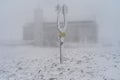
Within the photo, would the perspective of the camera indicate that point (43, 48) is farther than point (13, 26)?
No

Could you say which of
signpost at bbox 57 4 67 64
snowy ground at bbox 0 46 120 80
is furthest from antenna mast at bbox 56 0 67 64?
snowy ground at bbox 0 46 120 80

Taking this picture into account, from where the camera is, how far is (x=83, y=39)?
1.65 meters

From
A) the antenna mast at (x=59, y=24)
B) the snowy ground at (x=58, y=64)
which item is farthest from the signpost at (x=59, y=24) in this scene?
the snowy ground at (x=58, y=64)

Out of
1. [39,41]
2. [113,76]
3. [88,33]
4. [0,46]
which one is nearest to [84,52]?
[88,33]

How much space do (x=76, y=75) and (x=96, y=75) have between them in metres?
0.21

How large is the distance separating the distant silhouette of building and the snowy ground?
3.6 inches

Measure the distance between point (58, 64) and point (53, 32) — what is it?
0.38m

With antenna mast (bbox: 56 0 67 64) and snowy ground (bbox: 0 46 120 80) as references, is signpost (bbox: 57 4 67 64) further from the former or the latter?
snowy ground (bbox: 0 46 120 80)

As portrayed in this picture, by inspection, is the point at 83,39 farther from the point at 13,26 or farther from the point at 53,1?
the point at 13,26

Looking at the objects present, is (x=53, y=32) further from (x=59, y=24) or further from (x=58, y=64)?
(x=58, y=64)

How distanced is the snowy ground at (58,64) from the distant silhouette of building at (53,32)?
0.30 feet

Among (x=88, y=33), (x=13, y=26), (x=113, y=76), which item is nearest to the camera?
(x=113, y=76)

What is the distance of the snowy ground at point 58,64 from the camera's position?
1560 millimetres

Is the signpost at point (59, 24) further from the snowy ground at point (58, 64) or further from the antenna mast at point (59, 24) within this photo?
the snowy ground at point (58, 64)
